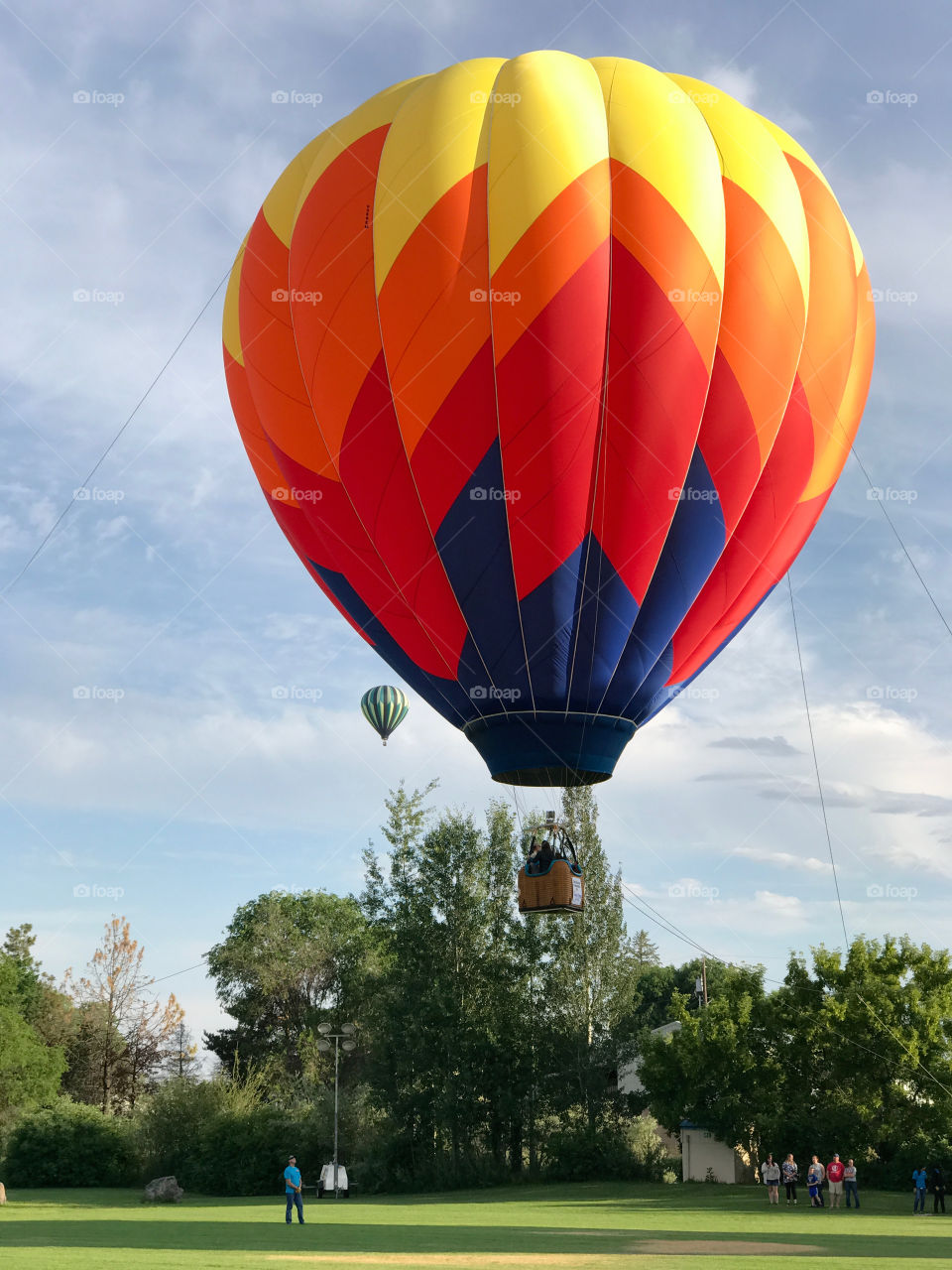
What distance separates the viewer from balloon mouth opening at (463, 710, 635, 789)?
15031mm

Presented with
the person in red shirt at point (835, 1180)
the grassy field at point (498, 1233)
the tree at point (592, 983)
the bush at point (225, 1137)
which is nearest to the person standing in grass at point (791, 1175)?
the grassy field at point (498, 1233)

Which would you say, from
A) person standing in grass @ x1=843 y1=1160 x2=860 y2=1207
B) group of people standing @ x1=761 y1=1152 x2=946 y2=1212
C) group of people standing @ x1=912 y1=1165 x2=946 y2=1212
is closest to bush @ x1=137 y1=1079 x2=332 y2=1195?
group of people standing @ x1=761 y1=1152 x2=946 y2=1212

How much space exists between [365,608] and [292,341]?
3820 mm

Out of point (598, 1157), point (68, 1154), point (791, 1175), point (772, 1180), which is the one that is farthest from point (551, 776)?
point (68, 1154)

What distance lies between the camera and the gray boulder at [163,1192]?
3023 cm

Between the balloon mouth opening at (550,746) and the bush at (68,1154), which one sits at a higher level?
the balloon mouth opening at (550,746)

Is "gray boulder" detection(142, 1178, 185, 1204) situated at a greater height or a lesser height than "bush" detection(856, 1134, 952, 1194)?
lesser

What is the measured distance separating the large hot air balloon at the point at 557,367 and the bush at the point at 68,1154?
29623 mm

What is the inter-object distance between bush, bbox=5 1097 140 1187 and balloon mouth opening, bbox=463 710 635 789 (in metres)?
29.4

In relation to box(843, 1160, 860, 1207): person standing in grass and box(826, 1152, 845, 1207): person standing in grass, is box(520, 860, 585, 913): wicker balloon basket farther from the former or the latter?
box(843, 1160, 860, 1207): person standing in grass

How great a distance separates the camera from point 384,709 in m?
38.2

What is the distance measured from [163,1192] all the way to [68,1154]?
10235mm

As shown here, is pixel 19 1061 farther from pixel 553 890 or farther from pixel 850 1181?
pixel 553 890

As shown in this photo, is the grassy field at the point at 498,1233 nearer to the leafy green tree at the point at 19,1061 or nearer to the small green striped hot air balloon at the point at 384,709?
the small green striped hot air balloon at the point at 384,709
